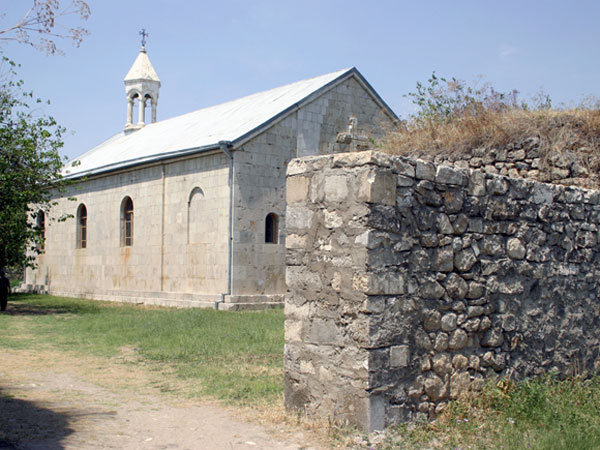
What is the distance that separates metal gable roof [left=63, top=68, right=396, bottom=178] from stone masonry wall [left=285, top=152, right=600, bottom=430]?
13.0m

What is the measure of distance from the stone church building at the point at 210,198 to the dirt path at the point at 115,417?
1001 cm

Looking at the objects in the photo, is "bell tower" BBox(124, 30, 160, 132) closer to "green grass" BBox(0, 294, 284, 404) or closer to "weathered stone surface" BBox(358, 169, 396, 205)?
"green grass" BBox(0, 294, 284, 404)

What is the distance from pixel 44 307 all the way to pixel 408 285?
17.7 m

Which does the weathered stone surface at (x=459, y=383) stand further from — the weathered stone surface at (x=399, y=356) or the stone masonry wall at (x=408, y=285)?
the weathered stone surface at (x=399, y=356)

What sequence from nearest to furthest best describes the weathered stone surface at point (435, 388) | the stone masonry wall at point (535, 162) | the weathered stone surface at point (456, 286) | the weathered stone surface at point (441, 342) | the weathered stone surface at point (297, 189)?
the weathered stone surface at point (435, 388), the weathered stone surface at point (441, 342), the weathered stone surface at point (456, 286), the weathered stone surface at point (297, 189), the stone masonry wall at point (535, 162)

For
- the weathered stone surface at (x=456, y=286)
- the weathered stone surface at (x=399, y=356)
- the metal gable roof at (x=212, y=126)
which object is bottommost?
the weathered stone surface at (x=399, y=356)

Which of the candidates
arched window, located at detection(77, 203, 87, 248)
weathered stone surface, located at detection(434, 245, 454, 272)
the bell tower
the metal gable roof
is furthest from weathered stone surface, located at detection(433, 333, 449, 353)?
the bell tower

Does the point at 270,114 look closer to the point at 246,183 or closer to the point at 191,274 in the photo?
the point at 246,183

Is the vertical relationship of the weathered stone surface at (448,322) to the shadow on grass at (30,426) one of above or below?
above

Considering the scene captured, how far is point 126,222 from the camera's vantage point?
79.0ft

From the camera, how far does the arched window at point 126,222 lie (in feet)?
78.3

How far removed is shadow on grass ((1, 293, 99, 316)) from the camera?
18.9 metres

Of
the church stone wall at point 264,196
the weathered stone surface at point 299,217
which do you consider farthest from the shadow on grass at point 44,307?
the weathered stone surface at point 299,217

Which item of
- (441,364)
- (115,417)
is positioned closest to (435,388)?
(441,364)
